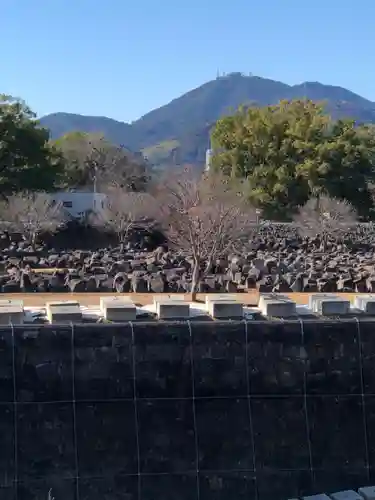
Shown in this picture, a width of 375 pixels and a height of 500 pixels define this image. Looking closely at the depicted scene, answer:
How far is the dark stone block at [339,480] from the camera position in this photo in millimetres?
9320

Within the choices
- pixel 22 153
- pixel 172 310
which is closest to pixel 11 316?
pixel 172 310

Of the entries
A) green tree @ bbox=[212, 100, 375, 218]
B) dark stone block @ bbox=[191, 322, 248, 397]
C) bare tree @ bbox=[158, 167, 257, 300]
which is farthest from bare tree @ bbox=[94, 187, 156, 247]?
dark stone block @ bbox=[191, 322, 248, 397]

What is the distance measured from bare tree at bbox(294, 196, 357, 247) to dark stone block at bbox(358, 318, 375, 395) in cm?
3117

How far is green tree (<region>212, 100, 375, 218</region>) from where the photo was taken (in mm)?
49094

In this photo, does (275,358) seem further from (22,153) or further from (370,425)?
(22,153)

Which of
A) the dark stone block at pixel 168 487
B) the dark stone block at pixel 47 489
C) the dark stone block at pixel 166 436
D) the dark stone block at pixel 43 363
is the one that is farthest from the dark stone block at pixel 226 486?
the dark stone block at pixel 43 363

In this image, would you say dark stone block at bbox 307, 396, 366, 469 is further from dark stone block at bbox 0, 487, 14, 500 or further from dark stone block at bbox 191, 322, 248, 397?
dark stone block at bbox 0, 487, 14, 500

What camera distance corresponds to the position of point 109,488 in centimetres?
886

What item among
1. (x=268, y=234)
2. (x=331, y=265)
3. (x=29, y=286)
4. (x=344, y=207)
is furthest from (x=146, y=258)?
(x=344, y=207)

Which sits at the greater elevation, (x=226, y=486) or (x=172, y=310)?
(x=172, y=310)

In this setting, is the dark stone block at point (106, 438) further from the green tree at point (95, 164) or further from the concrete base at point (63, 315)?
the green tree at point (95, 164)

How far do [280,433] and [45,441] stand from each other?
302 centimetres

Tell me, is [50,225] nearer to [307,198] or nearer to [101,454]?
[307,198]

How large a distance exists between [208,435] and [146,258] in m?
21.6
